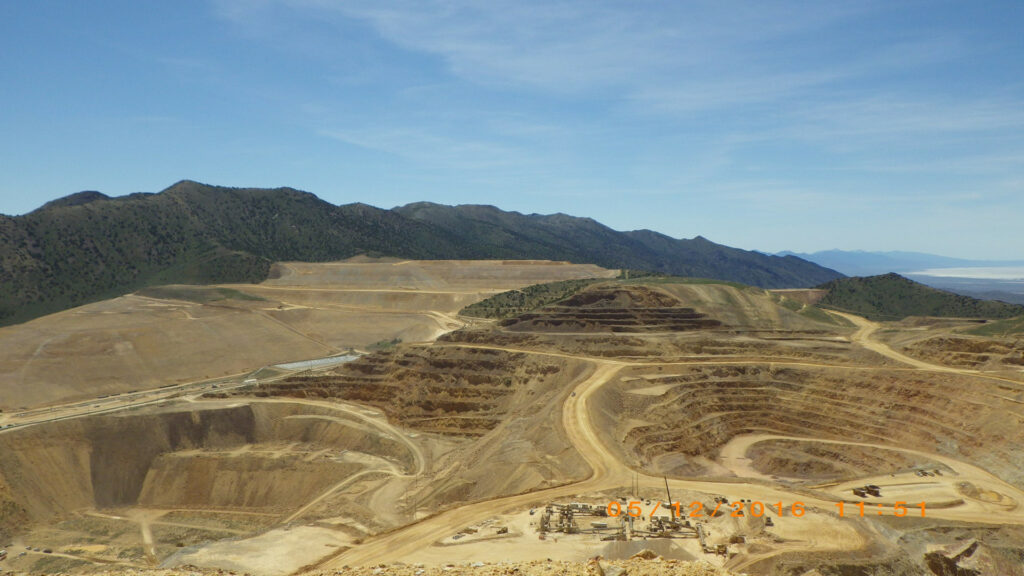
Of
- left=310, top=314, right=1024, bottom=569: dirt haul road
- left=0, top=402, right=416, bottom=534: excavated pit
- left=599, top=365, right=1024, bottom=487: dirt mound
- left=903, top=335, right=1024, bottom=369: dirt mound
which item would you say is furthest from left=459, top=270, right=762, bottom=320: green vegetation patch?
left=310, top=314, right=1024, bottom=569: dirt haul road

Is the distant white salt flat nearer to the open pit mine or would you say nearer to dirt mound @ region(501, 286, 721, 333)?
the open pit mine

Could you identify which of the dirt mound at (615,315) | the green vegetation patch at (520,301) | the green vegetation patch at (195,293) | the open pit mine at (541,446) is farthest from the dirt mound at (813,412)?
the green vegetation patch at (195,293)

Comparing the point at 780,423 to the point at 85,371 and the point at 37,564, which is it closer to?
the point at 37,564

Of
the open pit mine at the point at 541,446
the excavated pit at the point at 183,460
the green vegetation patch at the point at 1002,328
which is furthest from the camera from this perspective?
the green vegetation patch at the point at 1002,328
